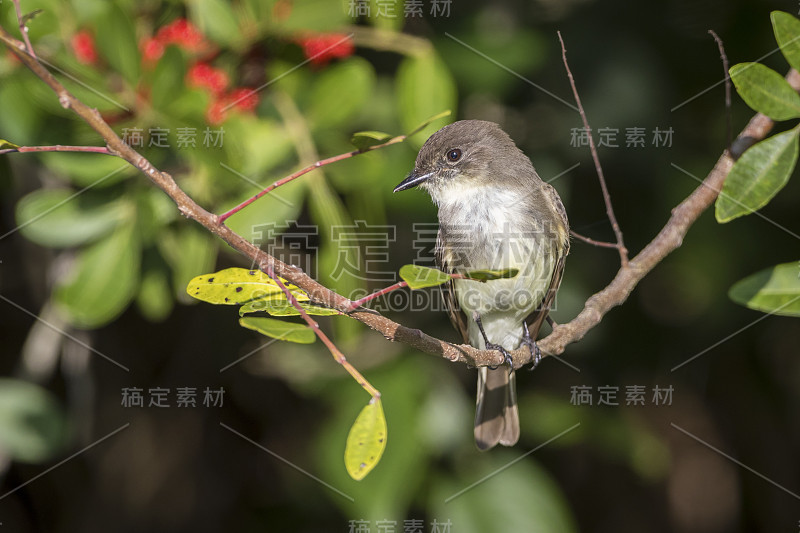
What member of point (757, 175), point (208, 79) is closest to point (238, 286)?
point (757, 175)

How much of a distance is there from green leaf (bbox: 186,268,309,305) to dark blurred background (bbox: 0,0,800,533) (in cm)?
111

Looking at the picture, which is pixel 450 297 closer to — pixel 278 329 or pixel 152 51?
pixel 152 51

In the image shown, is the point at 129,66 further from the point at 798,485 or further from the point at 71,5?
the point at 798,485

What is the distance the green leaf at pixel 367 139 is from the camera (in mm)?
1759

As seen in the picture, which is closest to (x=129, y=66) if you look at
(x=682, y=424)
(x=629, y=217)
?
(x=629, y=217)

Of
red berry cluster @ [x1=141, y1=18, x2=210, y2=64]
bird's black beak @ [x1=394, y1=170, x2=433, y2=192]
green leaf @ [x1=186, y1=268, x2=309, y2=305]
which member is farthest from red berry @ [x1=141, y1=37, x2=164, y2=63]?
green leaf @ [x1=186, y1=268, x2=309, y2=305]

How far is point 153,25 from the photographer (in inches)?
118

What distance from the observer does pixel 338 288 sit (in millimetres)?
3053

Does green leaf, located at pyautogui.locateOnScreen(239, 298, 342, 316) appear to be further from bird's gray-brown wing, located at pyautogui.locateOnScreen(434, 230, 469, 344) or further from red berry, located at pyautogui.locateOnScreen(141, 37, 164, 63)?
bird's gray-brown wing, located at pyautogui.locateOnScreen(434, 230, 469, 344)

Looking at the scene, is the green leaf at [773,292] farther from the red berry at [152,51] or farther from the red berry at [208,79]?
the red berry at [152,51]

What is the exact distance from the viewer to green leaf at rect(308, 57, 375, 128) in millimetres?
3037

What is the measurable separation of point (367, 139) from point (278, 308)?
A: 1.50 ft

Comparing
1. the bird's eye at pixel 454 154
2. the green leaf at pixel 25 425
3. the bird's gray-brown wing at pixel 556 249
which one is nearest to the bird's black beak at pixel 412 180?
the bird's eye at pixel 454 154

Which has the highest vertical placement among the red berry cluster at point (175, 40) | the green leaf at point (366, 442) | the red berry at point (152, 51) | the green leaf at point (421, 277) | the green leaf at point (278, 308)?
the red berry cluster at point (175, 40)
